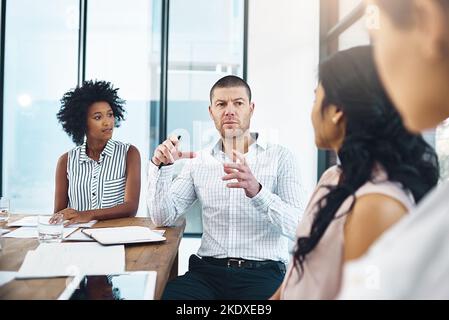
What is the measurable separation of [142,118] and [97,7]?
88 cm

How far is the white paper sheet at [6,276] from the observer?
875 millimetres

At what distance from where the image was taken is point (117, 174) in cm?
185

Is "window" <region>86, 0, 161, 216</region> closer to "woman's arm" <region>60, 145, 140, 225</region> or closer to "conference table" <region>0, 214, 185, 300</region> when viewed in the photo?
"woman's arm" <region>60, 145, 140, 225</region>

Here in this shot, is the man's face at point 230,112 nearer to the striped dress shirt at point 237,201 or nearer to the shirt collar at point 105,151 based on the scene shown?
the striped dress shirt at point 237,201

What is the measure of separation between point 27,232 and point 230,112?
799mm

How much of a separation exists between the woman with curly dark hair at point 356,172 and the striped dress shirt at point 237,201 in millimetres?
460

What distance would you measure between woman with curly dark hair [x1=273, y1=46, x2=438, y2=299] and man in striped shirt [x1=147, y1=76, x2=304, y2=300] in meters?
0.44

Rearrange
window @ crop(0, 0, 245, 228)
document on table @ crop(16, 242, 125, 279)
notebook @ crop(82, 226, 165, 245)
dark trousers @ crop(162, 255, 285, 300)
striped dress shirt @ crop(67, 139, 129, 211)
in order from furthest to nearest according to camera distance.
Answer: window @ crop(0, 0, 245, 228)
striped dress shirt @ crop(67, 139, 129, 211)
notebook @ crop(82, 226, 165, 245)
dark trousers @ crop(162, 255, 285, 300)
document on table @ crop(16, 242, 125, 279)

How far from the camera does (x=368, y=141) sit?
0.73 m

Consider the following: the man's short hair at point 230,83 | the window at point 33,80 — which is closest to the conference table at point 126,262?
the man's short hair at point 230,83

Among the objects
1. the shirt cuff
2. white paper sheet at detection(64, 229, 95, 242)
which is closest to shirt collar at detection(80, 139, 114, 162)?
white paper sheet at detection(64, 229, 95, 242)

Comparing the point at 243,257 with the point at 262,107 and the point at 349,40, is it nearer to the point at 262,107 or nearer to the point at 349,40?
the point at 262,107

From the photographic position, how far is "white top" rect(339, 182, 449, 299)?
65cm
